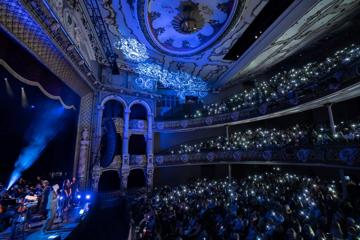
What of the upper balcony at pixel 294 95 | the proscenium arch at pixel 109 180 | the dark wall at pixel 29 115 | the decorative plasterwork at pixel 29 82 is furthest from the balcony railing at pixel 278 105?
the decorative plasterwork at pixel 29 82

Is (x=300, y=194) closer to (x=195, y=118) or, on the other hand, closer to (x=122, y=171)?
(x=195, y=118)

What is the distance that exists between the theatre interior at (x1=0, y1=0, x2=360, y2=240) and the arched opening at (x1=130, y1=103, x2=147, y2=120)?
10 cm

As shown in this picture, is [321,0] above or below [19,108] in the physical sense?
above

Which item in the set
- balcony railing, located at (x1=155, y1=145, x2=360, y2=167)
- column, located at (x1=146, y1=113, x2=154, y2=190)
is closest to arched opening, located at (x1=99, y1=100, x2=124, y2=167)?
column, located at (x1=146, y1=113, x2=154, y2=190)

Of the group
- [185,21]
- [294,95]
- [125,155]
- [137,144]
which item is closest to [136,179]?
[137,144]

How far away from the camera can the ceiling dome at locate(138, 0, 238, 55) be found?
30.4ft

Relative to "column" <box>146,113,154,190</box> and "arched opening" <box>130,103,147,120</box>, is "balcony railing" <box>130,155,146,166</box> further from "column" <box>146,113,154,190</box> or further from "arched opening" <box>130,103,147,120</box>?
"arched opening" <box>130,103,147,120</box>

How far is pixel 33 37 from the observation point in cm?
662

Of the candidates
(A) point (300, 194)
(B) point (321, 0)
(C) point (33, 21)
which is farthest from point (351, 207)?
(C) point (33, 21)

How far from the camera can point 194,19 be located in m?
10.1

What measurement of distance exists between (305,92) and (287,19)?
12.8 ft

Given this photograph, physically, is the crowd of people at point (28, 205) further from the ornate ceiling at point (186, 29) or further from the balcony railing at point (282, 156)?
the balcony railing at point (282, 156)

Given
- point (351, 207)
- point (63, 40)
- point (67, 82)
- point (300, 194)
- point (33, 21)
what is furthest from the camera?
point (67, 82)

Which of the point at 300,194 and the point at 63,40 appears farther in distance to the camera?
the point at 300,194
